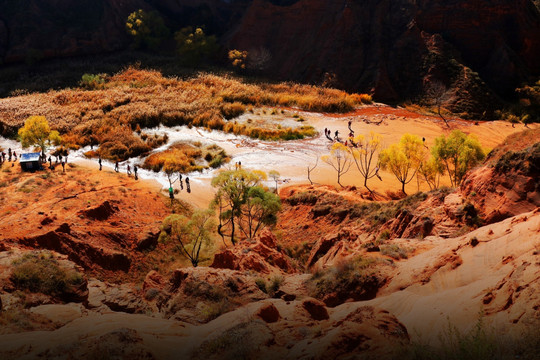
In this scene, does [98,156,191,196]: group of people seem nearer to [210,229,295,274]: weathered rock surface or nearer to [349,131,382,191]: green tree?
[210,229,295,274]: weathered rock surface

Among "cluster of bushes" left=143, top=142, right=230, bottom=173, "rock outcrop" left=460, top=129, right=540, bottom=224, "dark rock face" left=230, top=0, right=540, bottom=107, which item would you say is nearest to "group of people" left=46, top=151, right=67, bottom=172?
"cluster of bushes" left=143, top=142, right=230, bottom=173

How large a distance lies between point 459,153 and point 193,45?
169 ft

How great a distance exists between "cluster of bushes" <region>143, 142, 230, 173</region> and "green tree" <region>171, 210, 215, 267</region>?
1224cm

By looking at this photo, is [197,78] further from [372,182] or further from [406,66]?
[372,182]

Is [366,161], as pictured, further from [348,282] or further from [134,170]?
[348,282]

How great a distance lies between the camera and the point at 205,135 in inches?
1796

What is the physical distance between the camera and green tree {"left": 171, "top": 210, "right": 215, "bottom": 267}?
2403cm

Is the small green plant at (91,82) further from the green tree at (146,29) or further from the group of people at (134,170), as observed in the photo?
the group of people at (134,170)

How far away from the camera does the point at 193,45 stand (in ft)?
222

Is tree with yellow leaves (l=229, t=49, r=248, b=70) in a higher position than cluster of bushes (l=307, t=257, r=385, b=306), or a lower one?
higher

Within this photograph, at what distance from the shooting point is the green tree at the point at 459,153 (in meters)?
27.7

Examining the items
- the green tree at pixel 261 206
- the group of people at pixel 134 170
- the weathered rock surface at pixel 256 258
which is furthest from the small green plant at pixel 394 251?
the group of people at pixel 134 170

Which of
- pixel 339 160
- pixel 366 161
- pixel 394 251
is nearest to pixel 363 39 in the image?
pixel 366 161

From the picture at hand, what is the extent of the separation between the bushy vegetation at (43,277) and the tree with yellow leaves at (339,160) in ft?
79.7
